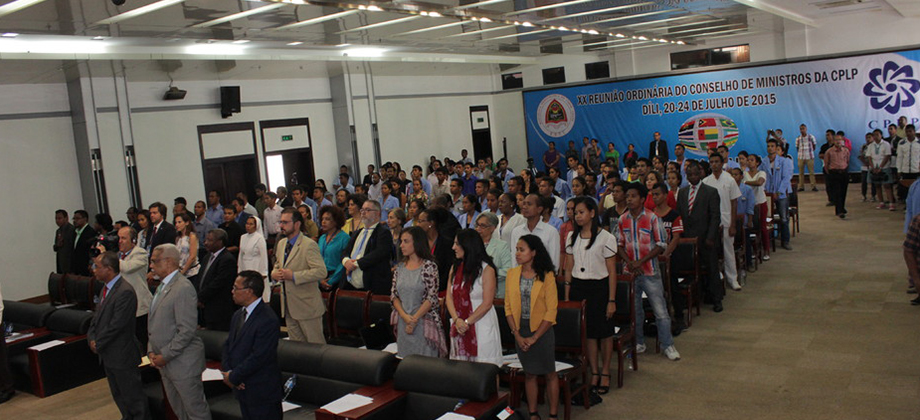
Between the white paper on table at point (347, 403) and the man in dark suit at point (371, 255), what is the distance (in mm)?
1799

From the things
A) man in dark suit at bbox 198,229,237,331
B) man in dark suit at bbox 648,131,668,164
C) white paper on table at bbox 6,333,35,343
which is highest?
man in dark suit at bbox 648,131,668,164

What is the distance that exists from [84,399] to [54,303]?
344 centimetres

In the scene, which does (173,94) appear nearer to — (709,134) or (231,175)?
(231,175)

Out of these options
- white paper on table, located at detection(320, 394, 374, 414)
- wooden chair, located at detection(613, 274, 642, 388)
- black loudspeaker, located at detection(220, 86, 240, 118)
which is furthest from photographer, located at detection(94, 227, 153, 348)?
black loudspeaker, located at detection(220, 86, 240, 118)

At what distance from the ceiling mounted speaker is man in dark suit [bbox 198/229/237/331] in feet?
22.1

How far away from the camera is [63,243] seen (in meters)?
10.1

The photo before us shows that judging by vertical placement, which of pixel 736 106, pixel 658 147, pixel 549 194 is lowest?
pixel 549 194

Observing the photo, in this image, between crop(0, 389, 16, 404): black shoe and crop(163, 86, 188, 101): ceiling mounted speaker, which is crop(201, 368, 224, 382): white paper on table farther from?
crop(163, 86, 188, 101): ceiling mounted speaker

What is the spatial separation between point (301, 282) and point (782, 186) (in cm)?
751

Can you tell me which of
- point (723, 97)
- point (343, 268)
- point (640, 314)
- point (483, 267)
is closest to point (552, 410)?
point (483, 267)

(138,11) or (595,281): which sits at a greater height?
(138,11)

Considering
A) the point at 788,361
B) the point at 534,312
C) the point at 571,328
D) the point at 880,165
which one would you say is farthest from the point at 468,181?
the point at 534,312

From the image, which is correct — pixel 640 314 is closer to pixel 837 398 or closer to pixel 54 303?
pixel 837 398

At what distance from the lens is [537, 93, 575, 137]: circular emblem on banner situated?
1953 centimetres
